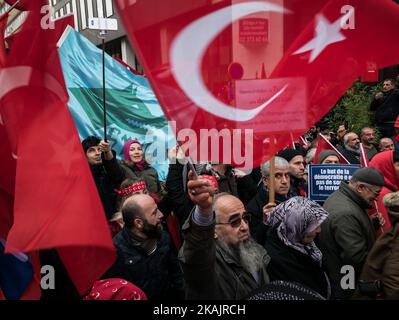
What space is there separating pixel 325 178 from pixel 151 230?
189 cm

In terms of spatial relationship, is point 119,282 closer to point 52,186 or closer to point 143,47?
point 52,186

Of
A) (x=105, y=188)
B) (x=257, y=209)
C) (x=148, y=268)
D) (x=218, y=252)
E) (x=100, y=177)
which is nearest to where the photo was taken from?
(x=218, y=252)

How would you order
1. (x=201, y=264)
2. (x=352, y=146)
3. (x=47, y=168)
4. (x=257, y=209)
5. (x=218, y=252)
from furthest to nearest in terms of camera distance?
(x=352, y=146), (x=257, y=209), (x=218, y=252), (x=47, y=168), (x=201, y=264)

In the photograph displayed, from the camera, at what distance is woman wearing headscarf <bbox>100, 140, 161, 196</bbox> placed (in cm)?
433

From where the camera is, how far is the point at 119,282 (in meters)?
2.38

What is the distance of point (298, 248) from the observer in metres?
2.83

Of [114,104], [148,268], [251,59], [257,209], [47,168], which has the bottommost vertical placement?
[148,268]

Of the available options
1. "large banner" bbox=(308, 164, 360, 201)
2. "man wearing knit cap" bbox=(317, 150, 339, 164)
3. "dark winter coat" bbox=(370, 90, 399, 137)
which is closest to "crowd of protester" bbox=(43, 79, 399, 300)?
"large banner" bbox=(308, 164, 360, 201)

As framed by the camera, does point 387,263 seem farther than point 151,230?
No

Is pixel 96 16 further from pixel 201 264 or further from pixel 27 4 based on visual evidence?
pixel 201 264

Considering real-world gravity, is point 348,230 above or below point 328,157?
below

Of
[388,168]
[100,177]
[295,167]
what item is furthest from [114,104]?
[388,168]

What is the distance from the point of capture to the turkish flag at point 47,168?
225 centimetres
